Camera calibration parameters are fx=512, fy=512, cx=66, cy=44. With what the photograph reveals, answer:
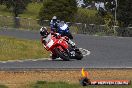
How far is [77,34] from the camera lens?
129ft

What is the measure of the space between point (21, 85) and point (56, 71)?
3.43 meters

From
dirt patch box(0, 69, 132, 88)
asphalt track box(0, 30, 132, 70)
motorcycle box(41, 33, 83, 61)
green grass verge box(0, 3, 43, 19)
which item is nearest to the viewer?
dirt patch box(0, 69, 132, 88)

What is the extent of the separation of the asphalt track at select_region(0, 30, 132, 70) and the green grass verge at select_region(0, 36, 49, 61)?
94.9 inches

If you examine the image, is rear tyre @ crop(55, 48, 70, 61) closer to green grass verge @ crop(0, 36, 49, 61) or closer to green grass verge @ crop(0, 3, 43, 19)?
green grass verge @ crop(0, 36, 49, 61)

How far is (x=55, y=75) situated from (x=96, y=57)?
708 cm

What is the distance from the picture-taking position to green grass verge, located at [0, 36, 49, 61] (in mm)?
23561

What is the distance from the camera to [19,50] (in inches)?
1009

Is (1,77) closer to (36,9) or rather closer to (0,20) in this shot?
(0,20)

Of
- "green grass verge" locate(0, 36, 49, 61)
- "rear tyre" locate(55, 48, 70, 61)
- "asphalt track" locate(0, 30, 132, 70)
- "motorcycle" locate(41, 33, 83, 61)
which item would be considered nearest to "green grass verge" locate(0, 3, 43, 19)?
"asphalt track" locate(0, 30, 132, 70)

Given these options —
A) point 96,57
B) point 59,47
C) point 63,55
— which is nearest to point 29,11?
point 96,57

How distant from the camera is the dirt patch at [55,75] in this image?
15094 mm

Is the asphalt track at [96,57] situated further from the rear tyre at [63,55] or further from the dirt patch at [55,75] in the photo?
the dirt patch at [55,75]

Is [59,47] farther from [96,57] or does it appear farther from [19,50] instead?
[19,50]

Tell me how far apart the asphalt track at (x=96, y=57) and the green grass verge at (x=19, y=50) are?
7.91ft
